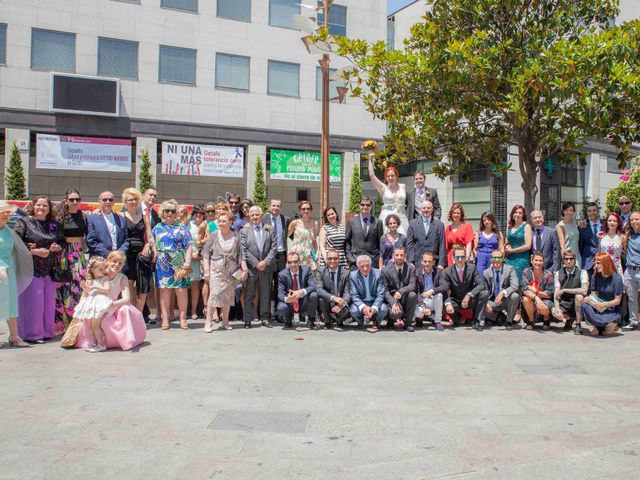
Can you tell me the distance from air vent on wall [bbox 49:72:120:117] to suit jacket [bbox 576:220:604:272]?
72.4 ft

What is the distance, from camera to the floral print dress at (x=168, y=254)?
30.9 feet

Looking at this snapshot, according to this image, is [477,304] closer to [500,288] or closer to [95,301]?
[500,288]

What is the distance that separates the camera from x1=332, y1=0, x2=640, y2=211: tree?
1030 cm

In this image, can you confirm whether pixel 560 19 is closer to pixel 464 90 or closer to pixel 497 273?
pixel 464 90

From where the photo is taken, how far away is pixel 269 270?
10.0m

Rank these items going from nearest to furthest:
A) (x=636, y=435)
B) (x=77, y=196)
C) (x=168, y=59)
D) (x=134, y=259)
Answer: (x=636, y=435) < (x=77, y=196) < (x=134, y=259) < (x=168, y=59)

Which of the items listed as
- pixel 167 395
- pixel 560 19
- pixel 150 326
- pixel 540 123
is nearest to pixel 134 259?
pixel 150 326

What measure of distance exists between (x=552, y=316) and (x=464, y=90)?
458 centimetres

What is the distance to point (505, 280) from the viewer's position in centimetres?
994

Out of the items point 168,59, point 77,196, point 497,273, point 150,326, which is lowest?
point 150,326

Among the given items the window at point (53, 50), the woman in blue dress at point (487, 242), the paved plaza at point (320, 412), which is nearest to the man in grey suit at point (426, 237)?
the woman in blue dress at point (487, 242)

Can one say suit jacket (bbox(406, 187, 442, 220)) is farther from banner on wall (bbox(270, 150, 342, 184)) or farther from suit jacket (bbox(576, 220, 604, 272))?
banner on wall (bbox(270, 150, 342, 184))

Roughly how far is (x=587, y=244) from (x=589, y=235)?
16 cm

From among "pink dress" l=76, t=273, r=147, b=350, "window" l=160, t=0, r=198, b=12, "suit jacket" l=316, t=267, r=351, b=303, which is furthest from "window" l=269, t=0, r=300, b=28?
"pink dress" l=76, t=273, r=147, b=350
